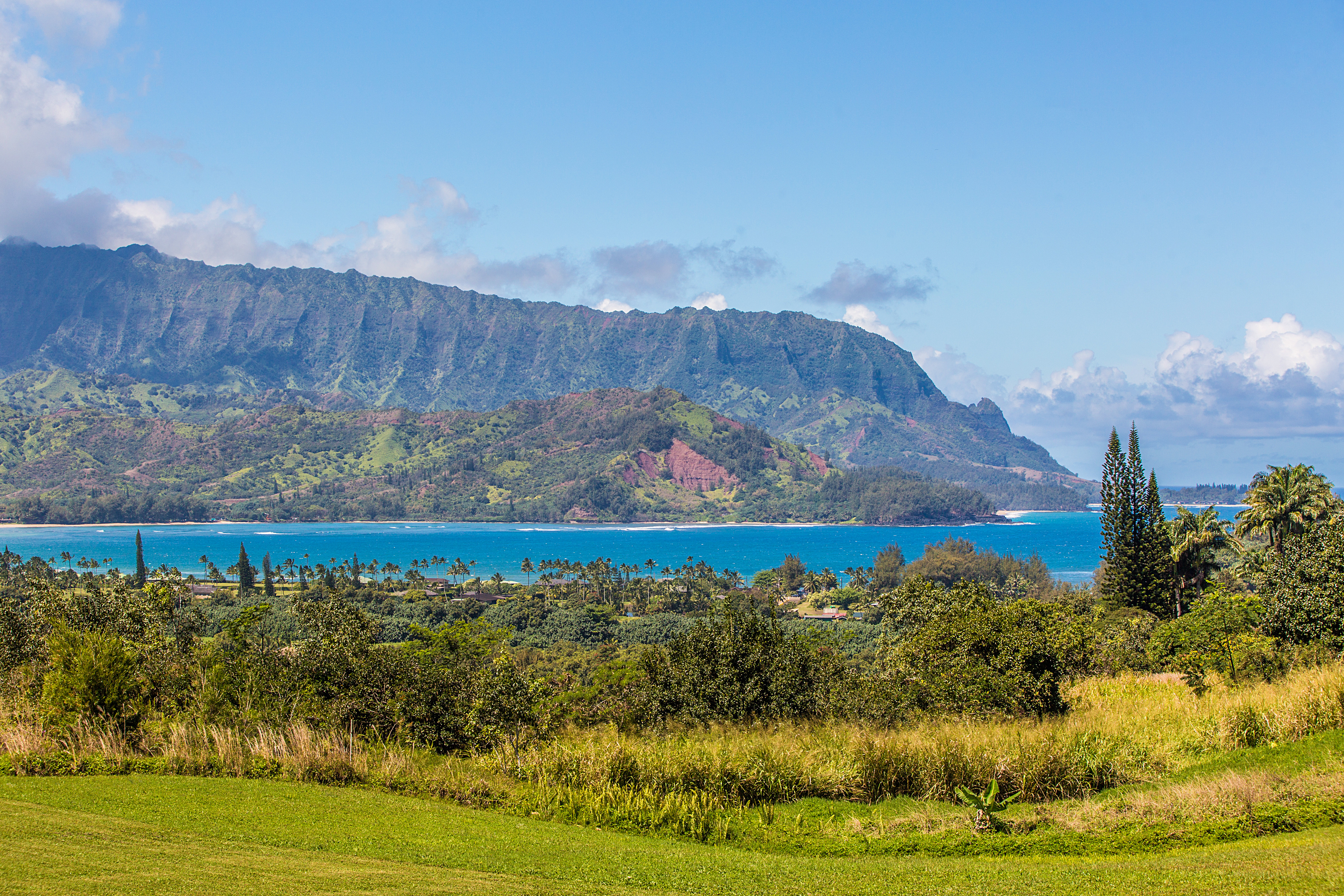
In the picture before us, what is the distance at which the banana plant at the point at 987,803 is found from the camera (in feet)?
45.3

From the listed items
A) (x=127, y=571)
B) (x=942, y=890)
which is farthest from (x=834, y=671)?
(x=127, y=571)

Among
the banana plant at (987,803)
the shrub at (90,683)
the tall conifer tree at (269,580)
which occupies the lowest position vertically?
the tall conifer tree at (269,580)

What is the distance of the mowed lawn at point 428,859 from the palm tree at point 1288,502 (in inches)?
2057

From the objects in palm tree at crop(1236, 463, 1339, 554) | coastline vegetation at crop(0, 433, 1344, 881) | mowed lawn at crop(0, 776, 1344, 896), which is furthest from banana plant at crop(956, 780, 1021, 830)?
palm tree at crop(1236, 463, 1339, 554)

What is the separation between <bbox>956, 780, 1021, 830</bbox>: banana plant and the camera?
13.8 metres

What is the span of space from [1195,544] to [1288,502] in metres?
10.5

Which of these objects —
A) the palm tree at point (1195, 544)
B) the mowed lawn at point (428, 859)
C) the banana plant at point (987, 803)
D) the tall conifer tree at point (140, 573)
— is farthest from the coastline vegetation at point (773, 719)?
the tall conifer tree at point (140, 573)

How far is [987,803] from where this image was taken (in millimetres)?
14258

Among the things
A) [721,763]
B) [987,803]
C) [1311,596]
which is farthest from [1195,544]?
[721,763]

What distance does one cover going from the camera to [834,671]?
26547 millimetres

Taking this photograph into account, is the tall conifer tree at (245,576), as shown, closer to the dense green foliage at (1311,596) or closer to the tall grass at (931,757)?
the dense green foliage at (1311,596)

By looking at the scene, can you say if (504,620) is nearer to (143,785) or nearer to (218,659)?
(218,659)

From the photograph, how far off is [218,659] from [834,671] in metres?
17.1

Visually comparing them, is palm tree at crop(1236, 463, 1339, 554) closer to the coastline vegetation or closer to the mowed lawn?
the coastline vegetation
